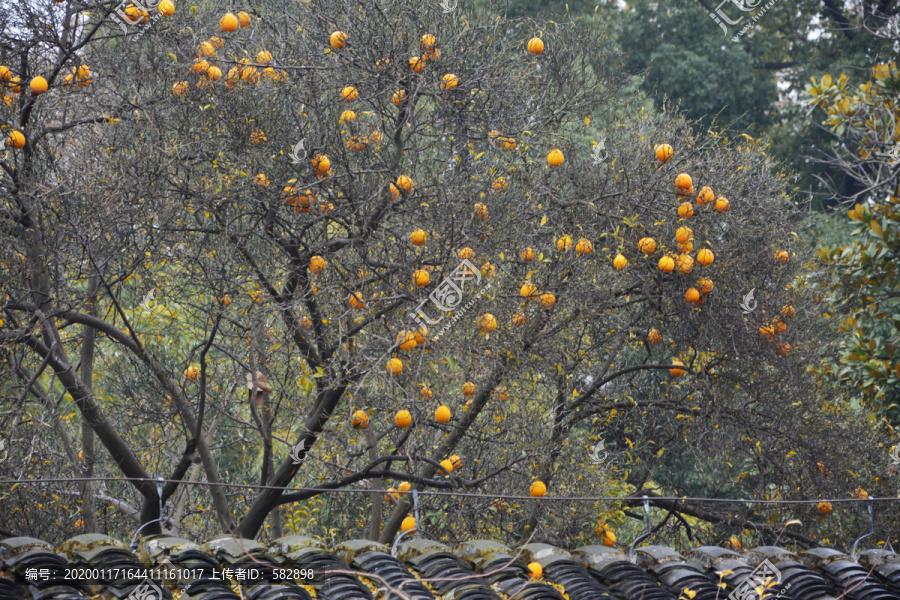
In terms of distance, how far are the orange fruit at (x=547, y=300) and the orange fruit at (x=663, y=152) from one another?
1.12m

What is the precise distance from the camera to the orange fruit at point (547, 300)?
4.64 metres

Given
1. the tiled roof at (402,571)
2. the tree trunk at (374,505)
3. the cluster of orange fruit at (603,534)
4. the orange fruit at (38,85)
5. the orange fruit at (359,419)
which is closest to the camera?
the tiled roof at (402,571)

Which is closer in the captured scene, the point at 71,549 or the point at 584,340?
the point at 71,549

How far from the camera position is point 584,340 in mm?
5609

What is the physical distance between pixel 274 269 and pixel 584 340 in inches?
90.6

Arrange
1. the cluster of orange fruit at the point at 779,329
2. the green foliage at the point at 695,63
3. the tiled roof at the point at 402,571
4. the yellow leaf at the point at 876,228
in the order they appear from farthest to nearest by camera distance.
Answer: the green foliage at the point at 695,63, the cluster of orange fruit at the point at 779,329, the yellow leaf at the point at 876,228, the tiled roof at the point at 402,571

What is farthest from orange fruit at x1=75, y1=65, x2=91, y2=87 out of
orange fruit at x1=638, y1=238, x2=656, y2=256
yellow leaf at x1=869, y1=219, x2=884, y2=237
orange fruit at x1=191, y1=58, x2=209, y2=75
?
yellow leaf at x1=869, y1=219, x2=884, y2=237

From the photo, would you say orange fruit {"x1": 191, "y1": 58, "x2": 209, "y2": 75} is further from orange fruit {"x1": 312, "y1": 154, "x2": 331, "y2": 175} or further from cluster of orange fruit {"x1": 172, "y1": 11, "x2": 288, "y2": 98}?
orange fruit {"x1": 312, "y1": 154, "x2": 331, "y2": 175}

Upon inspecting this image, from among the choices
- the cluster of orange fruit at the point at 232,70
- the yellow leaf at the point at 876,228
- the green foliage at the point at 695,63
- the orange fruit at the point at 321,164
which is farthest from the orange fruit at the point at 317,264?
the green foliage at the point at 695,63

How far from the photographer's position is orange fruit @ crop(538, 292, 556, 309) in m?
4.64

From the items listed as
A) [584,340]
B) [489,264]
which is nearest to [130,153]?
[489,264]

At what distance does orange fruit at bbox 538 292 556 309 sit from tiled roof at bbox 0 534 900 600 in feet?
5.35

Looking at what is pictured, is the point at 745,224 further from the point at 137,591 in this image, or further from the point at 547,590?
the point at 137,591

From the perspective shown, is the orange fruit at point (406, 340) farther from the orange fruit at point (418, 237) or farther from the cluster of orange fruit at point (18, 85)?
the cluster of orange fruit at point (18, 85)
